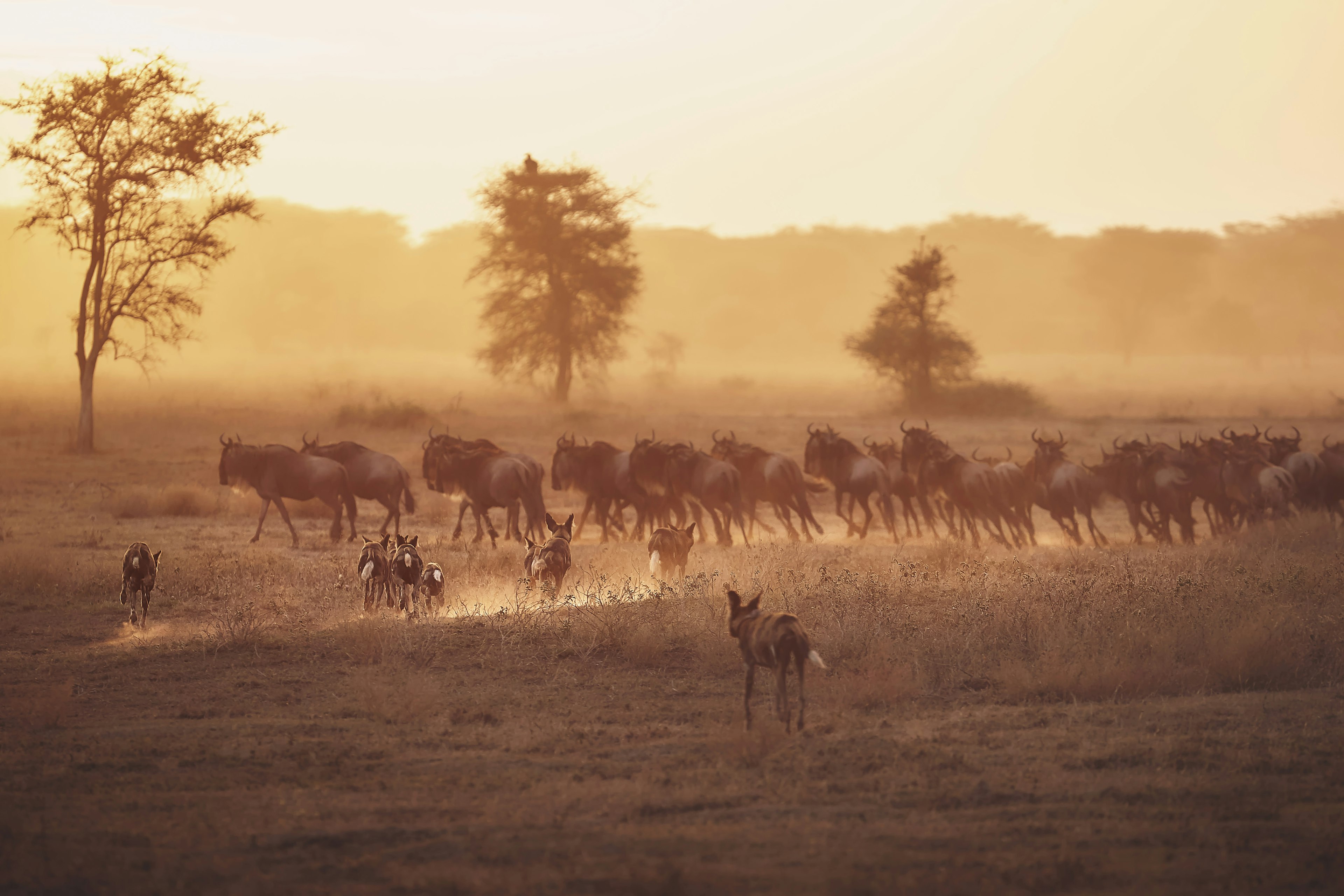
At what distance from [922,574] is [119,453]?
69.4 feet

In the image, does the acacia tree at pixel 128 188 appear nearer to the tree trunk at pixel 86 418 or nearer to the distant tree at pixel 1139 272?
the tree trunk at pixel 86 418

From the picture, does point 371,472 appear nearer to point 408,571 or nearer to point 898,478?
point 408,571

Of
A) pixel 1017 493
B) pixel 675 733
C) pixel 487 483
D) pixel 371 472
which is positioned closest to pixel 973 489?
pixel 1017 493

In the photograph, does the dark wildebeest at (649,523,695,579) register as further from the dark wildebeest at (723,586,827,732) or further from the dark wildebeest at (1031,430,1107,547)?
the dark wildebeest at (1031,430,1107,547)

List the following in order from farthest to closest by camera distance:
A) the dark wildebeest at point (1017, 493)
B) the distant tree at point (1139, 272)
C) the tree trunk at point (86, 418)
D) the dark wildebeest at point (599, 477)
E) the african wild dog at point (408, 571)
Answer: the distant tree at point (1139, 272)
the tree trunk at point (86, 418)
the dark wildebeest at point (599, 477)
the dark wildebeest at point (1017, 493)
the african wild dog at point (408, 571)

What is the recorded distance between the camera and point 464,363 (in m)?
95.3

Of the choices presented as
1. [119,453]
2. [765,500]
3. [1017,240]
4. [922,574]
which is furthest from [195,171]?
[1017,240]

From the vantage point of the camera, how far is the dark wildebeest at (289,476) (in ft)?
58.1

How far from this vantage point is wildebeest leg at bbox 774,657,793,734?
7.14 meters

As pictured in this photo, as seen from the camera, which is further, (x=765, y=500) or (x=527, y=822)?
(x=765, y=500)

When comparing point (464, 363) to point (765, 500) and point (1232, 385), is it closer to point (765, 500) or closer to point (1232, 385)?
point (1232, 385)

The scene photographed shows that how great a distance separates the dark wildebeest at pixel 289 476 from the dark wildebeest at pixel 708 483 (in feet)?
15.5

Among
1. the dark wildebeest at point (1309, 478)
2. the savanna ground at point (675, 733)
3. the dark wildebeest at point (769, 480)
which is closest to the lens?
the savanna ground at point (675, 733)

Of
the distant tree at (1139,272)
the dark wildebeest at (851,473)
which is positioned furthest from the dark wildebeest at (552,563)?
the distant tree at (1139,272)
